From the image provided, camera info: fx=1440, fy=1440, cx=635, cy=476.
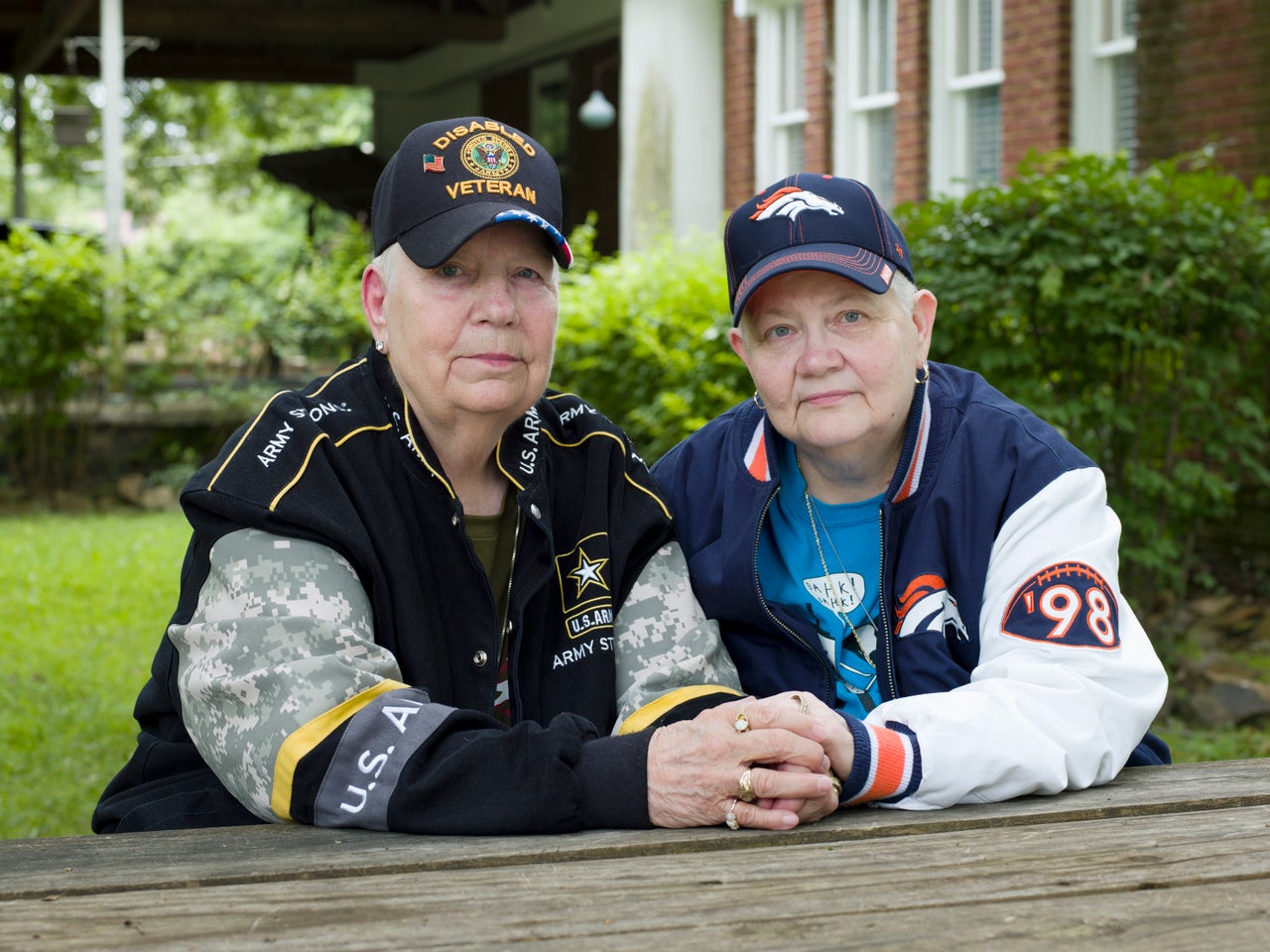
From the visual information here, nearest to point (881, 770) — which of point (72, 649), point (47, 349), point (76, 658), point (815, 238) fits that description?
point (815, 238)

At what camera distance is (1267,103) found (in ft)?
23.5

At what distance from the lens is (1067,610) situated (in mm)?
2234

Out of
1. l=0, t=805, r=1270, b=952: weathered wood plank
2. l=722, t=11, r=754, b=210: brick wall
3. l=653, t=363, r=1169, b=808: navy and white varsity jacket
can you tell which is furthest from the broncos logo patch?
l=722, t=11, r=754, b=210: brick wall

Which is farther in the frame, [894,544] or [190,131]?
[190,131]

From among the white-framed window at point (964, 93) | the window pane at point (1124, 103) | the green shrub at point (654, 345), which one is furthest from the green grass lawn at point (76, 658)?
the white-framed window at point (964, 93)

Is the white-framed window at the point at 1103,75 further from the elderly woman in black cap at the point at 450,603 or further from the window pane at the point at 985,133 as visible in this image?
the elderly woman in black cap at the point at 450,603

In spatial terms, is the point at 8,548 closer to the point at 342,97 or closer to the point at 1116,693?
the point at 1116,693

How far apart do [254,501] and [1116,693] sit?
4.39ft

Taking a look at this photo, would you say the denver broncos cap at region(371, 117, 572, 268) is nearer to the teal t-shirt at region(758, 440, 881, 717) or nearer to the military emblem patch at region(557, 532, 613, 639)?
the military emblem patch at region(557, 532, 613, 639)

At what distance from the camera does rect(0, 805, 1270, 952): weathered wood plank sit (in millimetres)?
1538

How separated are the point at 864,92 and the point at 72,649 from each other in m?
7.22

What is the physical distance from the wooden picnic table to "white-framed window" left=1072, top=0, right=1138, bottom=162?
722 centimetres

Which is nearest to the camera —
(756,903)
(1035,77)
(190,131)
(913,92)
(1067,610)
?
(756,903)

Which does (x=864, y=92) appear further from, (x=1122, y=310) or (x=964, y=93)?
(x=1122, y=310)
